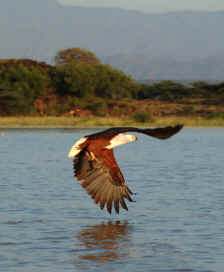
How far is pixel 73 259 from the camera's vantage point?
9547mm

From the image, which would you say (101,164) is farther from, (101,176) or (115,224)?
(115,224)

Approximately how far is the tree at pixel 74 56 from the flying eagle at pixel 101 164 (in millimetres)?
89838

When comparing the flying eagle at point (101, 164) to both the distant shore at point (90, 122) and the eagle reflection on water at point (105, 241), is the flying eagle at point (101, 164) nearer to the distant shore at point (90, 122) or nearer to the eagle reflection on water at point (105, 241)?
the eagle reflection on water at point (105, 241)

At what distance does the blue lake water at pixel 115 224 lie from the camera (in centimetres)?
943

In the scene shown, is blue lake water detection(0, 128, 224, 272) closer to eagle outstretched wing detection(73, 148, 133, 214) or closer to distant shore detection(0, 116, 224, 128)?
eagle outstretched wing detection(73, 148, 133, 214)

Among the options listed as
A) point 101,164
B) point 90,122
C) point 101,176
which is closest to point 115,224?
point 101,176

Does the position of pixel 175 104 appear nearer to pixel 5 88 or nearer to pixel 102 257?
pixel 5 88

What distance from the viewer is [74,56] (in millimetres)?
102438

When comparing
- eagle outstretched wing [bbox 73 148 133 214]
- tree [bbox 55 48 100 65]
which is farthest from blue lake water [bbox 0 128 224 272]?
tree [bbox 55 48 100 65]

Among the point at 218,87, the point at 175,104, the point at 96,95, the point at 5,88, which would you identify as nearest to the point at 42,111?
the point at 5,88

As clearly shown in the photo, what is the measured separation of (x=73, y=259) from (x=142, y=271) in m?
1.12

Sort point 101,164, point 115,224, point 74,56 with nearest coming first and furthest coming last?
point 101,164 → point 115,224 → point 74,56

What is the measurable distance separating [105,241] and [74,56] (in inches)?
3651

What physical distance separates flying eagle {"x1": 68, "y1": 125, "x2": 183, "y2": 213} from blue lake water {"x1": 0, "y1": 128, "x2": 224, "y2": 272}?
0.71 meters
